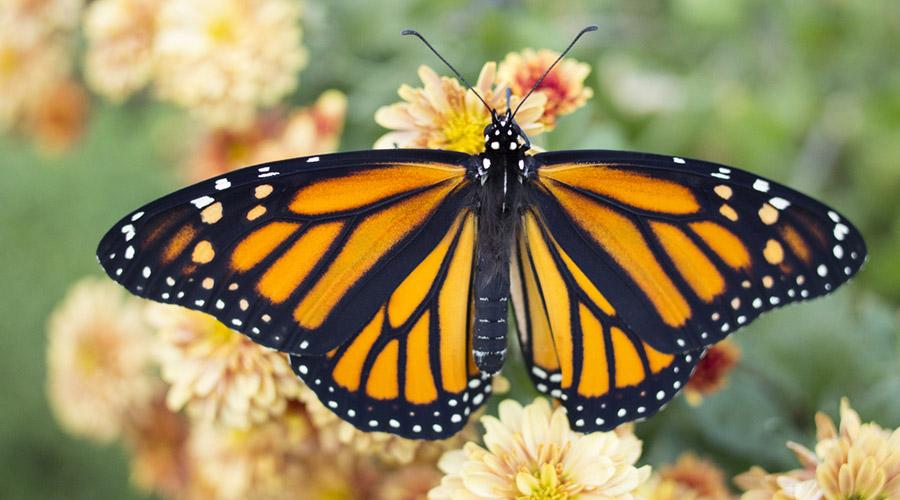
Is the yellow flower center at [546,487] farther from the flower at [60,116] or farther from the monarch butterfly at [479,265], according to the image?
the flower at [60,116]

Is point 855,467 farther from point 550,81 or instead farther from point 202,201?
point 202,201

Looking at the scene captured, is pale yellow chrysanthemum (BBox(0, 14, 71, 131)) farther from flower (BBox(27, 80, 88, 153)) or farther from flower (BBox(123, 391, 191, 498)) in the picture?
flower (BBox(123, 391, 191, 498))

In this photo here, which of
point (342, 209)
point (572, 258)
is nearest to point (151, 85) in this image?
point (342, 209)

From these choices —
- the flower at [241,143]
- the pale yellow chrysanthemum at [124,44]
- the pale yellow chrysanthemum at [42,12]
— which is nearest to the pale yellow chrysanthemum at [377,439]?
the flower at [241,143]

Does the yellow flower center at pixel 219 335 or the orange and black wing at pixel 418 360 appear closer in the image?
the orange and black wing at pixel 418 360

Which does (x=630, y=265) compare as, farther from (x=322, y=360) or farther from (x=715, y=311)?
(x=322, y=360)

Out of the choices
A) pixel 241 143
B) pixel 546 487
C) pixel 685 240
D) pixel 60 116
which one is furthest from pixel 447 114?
pixel 60 116

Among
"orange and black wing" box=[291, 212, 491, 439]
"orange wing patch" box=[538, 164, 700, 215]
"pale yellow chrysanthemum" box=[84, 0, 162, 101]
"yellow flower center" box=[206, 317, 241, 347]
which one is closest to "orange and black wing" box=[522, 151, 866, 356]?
"orange wing patch" box=[538, 164, 700, 215]
